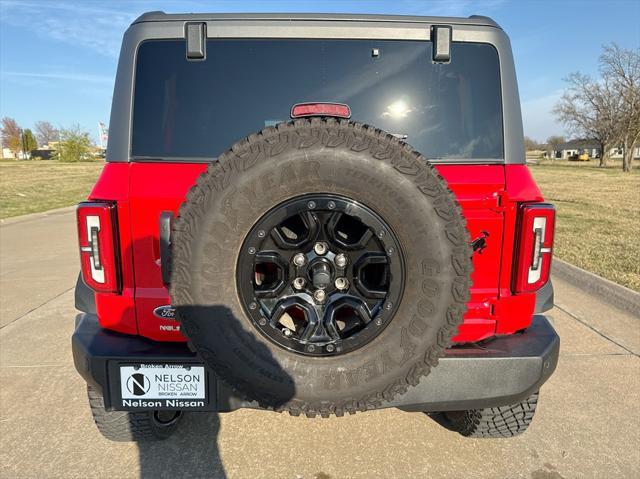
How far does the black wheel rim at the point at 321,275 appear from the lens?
5.51 feet

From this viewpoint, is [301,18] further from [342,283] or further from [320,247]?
[342,283]

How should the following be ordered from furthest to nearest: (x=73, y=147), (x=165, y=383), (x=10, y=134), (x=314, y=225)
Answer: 1. (x=10, y=134)
2. (x=73, y=147)
3. (x=165, y=383)
4. (x=314, y=225)

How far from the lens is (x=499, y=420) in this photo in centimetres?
242

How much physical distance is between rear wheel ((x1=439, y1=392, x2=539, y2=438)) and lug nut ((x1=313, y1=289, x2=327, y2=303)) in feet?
3.92

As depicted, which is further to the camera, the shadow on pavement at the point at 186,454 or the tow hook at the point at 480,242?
the shadow on pavement at the point at 186,454

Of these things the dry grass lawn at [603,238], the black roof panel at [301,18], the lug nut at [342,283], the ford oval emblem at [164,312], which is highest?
the black roof panel at [301,18]

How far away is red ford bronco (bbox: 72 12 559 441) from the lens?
5.40ft

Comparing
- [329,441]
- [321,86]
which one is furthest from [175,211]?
[329,441]

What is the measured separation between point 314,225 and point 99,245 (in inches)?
37.8

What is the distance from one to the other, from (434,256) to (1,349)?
384cm

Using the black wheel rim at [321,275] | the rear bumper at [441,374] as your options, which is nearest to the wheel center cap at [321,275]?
the black wheel rim at [321,275]

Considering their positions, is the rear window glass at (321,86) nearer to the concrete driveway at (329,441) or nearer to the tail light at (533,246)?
the tail light at (533,246)

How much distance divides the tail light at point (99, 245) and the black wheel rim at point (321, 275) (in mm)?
640

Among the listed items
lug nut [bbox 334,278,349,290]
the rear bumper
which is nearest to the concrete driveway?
the rear bumper
